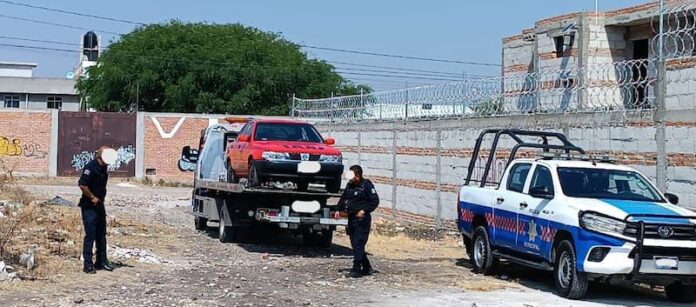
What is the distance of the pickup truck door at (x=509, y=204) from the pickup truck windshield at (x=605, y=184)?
0.78m

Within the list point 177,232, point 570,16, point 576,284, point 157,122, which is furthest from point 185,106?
point 576,284

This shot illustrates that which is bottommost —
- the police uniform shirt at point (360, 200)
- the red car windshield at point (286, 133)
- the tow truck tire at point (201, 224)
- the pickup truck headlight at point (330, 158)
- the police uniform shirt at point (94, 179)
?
the tow truck tire at point (201, 224)

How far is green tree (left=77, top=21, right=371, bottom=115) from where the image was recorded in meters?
56.5

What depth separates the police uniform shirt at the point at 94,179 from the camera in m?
13.6

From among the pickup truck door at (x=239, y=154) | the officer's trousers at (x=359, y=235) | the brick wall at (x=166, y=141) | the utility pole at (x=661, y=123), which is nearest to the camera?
the officer's trousers at (x=359, y=235)

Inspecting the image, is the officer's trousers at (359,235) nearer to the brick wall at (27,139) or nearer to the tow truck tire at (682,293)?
the tow truck tire at (682,293)

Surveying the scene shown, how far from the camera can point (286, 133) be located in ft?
60.3

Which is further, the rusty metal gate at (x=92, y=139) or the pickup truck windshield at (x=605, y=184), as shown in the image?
the rusty metal gate at (x=92, y=139)

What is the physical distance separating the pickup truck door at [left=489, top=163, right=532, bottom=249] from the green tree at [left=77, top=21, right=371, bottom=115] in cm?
4119

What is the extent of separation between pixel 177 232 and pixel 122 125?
933 inches

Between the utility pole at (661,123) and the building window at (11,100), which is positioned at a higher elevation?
the building window at (11,100)

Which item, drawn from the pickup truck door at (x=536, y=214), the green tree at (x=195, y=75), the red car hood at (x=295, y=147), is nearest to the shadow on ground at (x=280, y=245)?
the red car hood at (x=295, y=147)

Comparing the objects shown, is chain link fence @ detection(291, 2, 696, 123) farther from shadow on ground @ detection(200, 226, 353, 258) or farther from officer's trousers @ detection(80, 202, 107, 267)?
officer's trousers @ detection(80, 202, 107, 267)

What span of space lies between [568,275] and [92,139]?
34462mm
